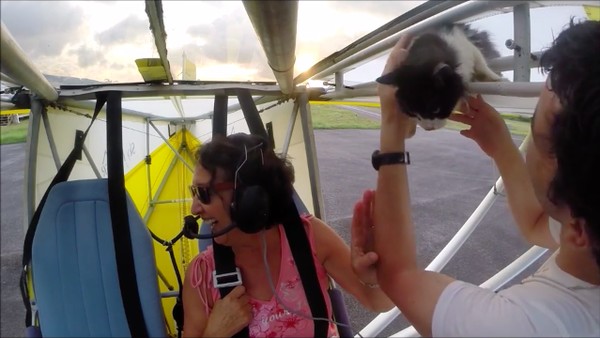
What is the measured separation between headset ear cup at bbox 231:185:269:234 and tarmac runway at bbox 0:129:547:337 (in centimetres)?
20

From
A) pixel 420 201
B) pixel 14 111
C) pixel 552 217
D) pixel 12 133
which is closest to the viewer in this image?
pixel 552 217

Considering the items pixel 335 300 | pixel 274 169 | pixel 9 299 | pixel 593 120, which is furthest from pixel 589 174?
pixel 9 299

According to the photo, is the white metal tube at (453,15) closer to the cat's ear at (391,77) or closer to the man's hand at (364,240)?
the cat's ear at (391,77)

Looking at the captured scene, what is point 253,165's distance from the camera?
1.02m

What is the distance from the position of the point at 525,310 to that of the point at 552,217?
0.48 ft

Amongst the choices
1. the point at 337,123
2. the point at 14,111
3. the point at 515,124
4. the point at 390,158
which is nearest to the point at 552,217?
the point at 390,158

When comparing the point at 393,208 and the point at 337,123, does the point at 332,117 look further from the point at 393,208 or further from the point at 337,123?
the point at 393,208

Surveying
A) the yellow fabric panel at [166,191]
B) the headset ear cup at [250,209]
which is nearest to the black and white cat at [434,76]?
the headset ear cup at [250,209]

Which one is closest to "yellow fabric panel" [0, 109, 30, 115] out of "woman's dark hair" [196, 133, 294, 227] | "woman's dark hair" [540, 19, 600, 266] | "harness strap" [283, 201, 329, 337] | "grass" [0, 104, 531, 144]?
"grass" [0, 104, 531, 144]

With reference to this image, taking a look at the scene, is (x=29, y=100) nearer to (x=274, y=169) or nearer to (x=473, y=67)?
(x=274, y=169)

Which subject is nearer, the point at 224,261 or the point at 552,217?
the point at 552,217

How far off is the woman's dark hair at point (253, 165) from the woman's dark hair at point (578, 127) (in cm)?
63

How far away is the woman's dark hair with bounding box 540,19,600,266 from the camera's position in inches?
19.3

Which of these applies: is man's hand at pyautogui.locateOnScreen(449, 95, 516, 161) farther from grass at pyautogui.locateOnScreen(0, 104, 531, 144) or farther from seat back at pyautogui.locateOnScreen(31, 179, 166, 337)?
seat back at pyautogui.locateOnScreen(31, 179, 166, 337)
